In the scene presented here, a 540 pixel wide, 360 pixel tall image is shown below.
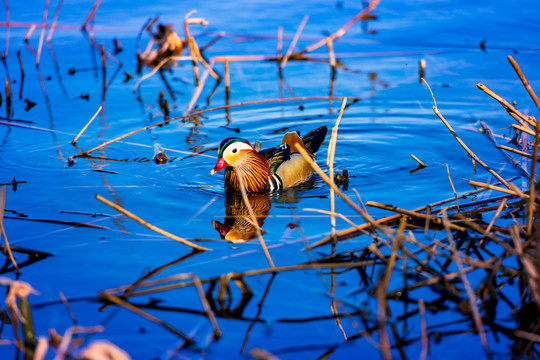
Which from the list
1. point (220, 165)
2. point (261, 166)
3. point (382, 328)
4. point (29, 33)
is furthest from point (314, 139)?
point (29, 33)

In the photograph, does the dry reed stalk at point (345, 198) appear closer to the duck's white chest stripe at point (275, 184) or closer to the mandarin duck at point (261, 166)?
the mandarin duck at point (261, 166)

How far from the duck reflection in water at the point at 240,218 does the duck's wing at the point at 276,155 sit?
489 mm

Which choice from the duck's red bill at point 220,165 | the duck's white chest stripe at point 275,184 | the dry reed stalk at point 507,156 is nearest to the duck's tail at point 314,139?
the duck's white chest stripe at point 275,184

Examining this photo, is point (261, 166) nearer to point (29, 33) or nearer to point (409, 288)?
point (409, 288)

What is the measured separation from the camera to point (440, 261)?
4.26 metres

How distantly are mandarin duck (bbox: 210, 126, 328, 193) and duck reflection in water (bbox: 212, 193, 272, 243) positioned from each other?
0.53ft

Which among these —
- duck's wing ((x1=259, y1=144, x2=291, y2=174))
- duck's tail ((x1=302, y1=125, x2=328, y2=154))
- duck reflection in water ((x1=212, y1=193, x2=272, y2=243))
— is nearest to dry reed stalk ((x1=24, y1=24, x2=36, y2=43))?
duck's wing ((x1=259, y1=144, x2=291, y2=174))

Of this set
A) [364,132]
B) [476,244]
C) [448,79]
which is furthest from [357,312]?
[448,79]

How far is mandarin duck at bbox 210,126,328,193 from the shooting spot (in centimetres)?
653

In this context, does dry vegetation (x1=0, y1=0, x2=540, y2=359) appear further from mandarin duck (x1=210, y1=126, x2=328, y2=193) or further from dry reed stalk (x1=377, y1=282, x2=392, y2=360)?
mandarin duck (x1=210, y1=126, x2=328, y2=193)

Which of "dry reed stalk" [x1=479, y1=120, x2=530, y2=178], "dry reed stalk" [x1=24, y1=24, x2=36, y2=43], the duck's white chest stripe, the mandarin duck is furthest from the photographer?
"dry reed stalk" [x1=24, y1=24, x2=36, y2=43]

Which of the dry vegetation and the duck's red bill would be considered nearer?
the dry vegetation

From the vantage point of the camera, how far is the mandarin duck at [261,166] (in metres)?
6.53

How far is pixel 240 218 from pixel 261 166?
52.2 inches
